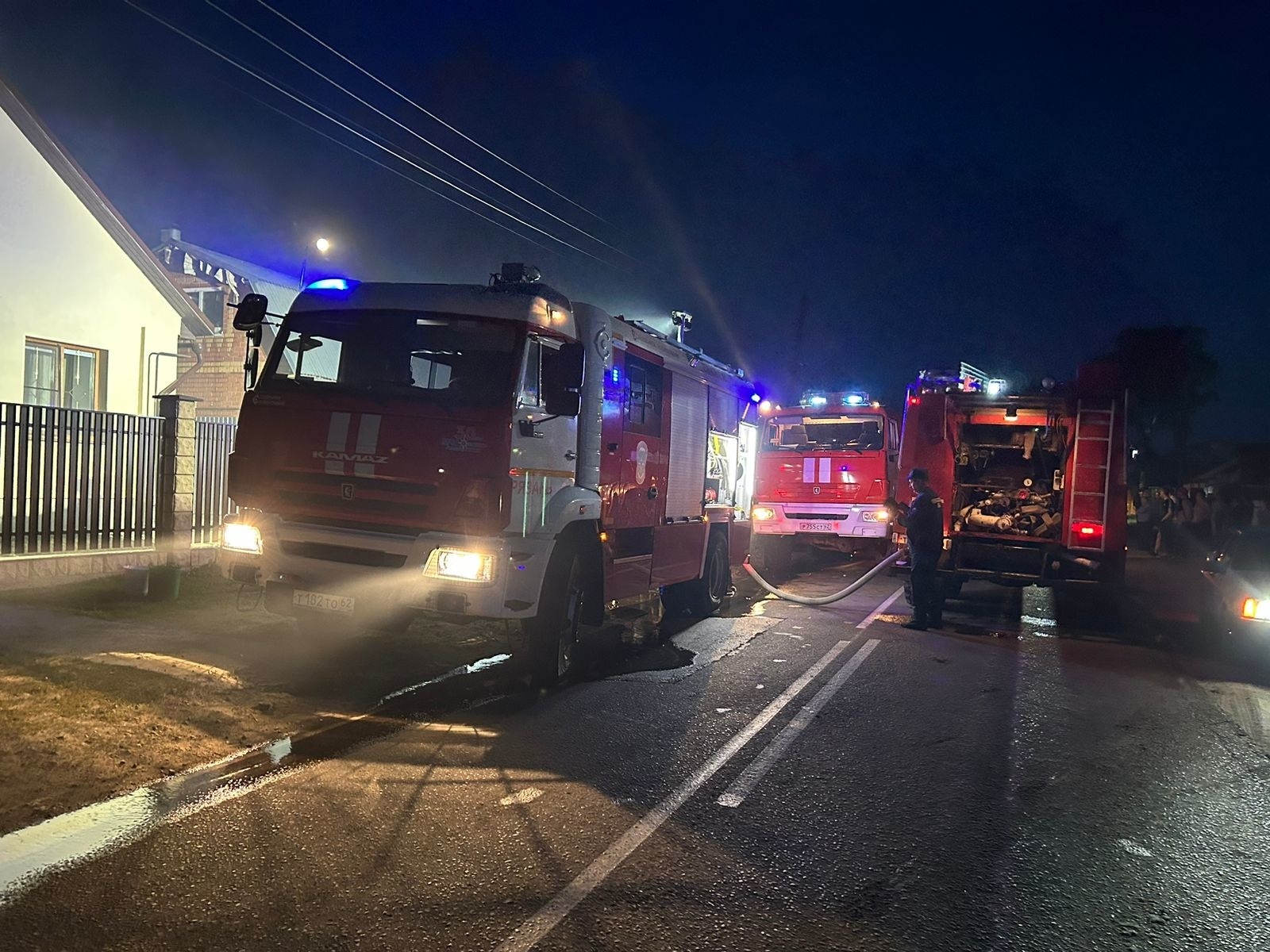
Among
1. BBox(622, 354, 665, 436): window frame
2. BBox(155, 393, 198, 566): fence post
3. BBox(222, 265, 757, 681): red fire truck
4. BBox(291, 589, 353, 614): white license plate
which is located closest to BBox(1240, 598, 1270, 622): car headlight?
BBox(622, 354, 665, 436): window frame

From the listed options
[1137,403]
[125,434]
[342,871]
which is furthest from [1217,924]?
[1137,403]

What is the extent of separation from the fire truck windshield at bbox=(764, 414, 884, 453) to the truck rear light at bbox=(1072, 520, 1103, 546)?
491 cm

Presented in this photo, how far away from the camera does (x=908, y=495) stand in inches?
598

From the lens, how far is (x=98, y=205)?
15641 mm

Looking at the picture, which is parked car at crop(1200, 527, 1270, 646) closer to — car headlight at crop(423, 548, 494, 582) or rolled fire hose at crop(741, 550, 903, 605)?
rolled fire hose at crop(741, 550, 903, 605)

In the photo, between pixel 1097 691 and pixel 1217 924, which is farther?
pixel 1097 691

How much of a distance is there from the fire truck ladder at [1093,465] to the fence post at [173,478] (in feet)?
37.2

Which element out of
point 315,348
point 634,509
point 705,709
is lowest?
point 705,709

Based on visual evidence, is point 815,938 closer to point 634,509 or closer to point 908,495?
point 634,509

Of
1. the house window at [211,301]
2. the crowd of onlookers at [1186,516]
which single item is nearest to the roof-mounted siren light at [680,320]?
the crowd of onlookers at [1186,516]

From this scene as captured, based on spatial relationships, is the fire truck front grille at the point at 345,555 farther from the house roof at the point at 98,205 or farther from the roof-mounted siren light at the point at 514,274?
the house roof at the point at 98,205

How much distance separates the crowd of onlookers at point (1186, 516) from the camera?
67.6 ft

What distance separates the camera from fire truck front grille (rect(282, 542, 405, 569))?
21.2 ft

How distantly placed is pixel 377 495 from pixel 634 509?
2.70 m
